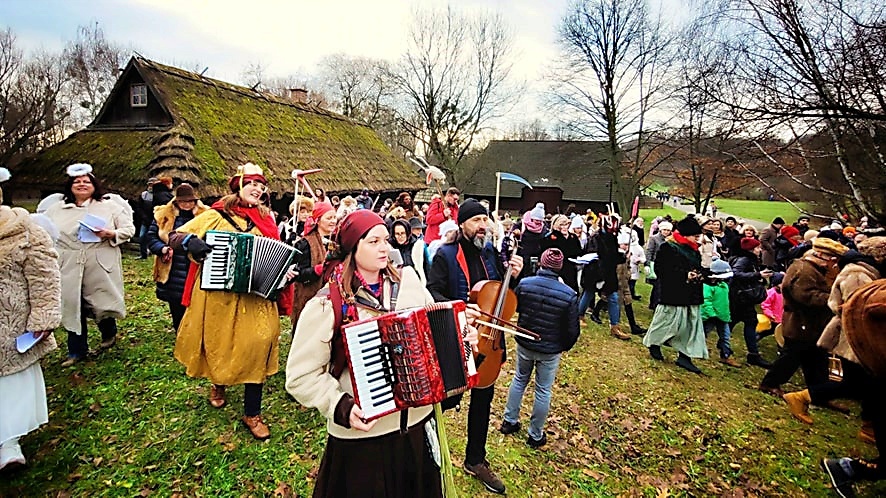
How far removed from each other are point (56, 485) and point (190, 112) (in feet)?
40.7

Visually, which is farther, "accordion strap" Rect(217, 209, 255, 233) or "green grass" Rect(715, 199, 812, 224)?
"green grass" Rect(715, 199, 812, 224)

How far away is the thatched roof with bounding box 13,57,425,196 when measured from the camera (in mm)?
11547

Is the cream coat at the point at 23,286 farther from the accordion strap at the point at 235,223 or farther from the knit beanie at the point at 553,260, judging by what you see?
the knit beanie at the point at 553,260

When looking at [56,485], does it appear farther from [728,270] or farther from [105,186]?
[105,186]

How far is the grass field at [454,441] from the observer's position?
337cm

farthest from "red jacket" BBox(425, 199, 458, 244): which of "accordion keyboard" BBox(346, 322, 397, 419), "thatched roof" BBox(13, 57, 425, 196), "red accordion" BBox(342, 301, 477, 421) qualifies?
"thatched roof" BBox(13, 57, 425, 196)

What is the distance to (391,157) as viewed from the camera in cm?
2225

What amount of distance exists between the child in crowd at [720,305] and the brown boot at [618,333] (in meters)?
1.22

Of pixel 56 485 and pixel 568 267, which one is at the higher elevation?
pixel 568 267

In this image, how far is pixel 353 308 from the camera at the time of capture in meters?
2.06

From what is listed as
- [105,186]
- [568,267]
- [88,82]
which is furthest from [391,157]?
[88,82]

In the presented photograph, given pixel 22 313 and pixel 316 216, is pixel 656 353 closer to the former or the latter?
pixel 316 216

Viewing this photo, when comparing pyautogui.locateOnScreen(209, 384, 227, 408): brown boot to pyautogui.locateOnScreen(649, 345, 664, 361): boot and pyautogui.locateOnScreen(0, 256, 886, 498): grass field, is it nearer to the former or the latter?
pyautogui.locateOnScreen(0, 256, 886, 498): grass field

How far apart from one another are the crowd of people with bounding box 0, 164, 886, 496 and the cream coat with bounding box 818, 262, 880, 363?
0.01 meters
